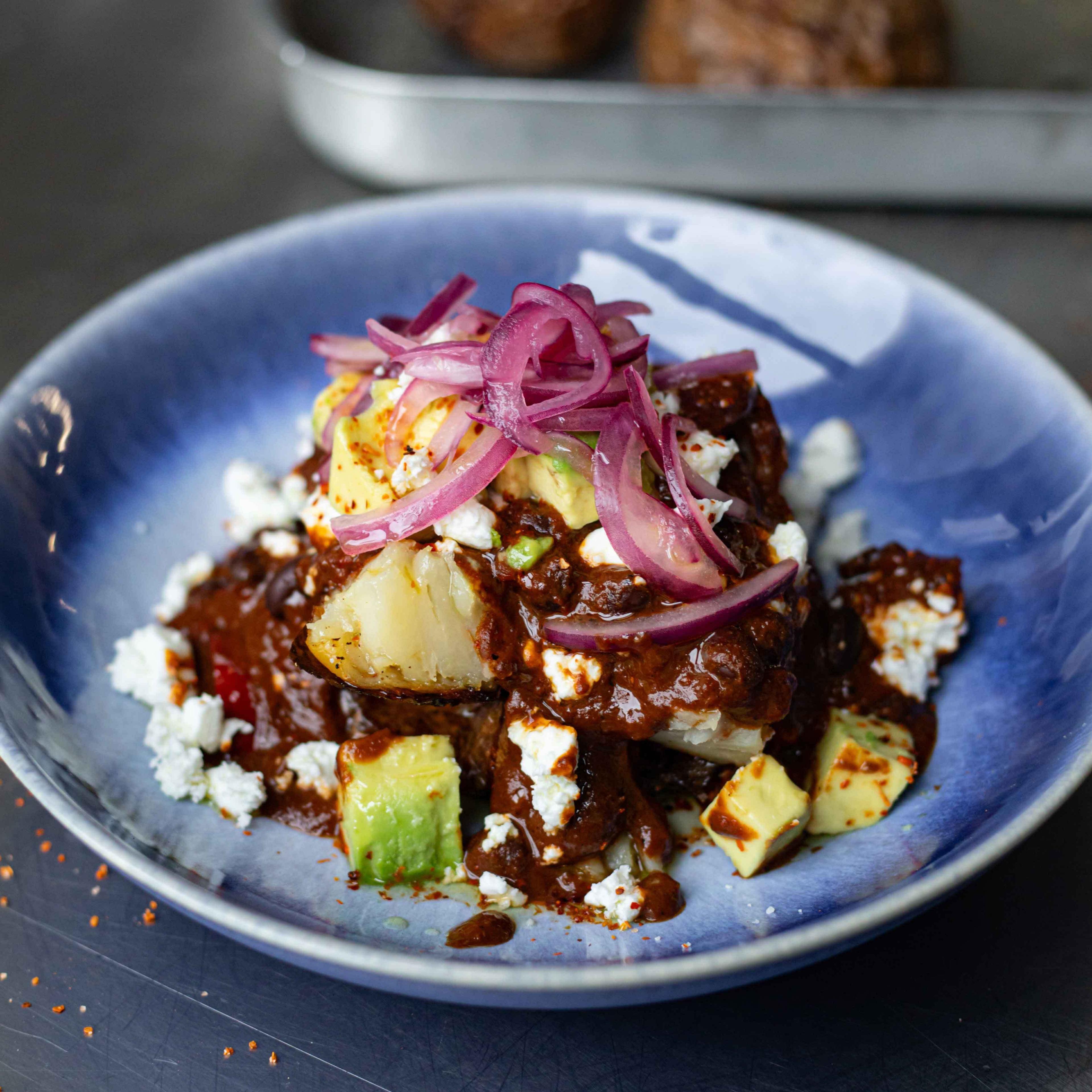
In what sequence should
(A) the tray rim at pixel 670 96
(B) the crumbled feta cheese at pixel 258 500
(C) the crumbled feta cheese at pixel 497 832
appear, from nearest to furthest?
(C) the crumbled feta cheese at pixel 497 832 < (B) the crumbled feta cheese at pixel 258 500 < (A) the tray rim at pixel 670 96

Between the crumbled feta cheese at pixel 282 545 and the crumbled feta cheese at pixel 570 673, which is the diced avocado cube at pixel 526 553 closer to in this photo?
the crumbled feta cheese at pixel 570 673

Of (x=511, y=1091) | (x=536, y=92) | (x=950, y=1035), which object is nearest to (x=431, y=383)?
(x=511, y=1091)

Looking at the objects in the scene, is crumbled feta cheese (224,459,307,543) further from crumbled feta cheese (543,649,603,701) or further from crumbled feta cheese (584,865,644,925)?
crumbled feta cheese (584,865,644,925)

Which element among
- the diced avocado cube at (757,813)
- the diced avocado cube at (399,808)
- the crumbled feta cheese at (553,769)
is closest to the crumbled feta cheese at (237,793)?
the diced avocado cube at (399,808)

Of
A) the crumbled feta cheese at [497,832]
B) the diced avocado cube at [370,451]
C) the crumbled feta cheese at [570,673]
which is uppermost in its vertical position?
the diced avocado cube at [370,451]

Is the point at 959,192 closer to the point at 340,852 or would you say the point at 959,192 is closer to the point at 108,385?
the point at 108,385

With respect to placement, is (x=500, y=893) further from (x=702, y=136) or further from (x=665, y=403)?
(x=702, y=136)
